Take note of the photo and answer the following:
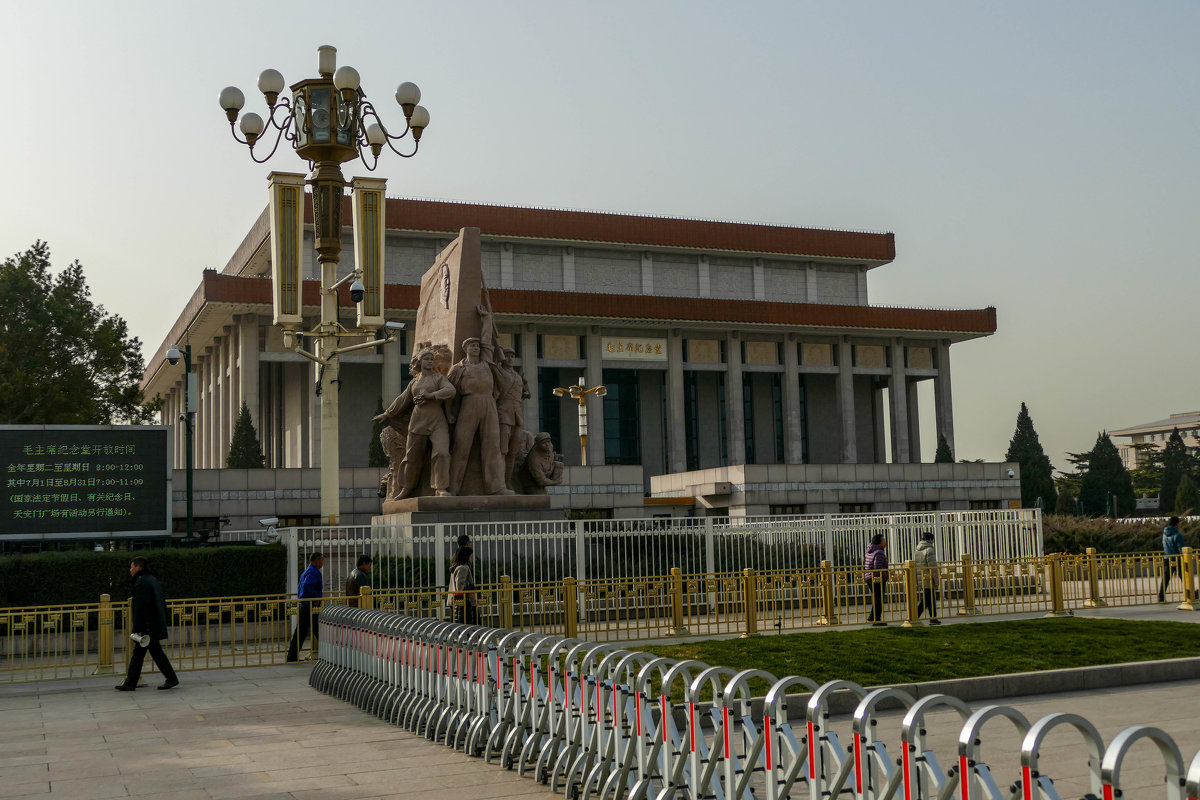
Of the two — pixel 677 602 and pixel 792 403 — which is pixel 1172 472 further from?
pixel 677 602

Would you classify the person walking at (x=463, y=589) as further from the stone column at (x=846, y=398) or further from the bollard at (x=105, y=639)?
the stone column at (x=846, y=398)

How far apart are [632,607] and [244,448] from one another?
3065 centimetres

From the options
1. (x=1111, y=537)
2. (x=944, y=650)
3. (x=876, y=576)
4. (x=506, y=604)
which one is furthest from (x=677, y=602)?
(x=1111, y=537)

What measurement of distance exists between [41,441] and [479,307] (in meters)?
7.16

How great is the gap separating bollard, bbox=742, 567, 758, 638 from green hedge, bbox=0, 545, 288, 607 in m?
7.19

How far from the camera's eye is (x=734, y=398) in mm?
55531

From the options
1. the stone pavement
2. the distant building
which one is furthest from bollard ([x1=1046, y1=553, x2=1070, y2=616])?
the distant building

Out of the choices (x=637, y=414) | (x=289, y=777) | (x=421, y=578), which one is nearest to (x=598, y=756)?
(x=289, y=777)

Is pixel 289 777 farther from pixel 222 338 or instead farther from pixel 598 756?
pixel 222 338

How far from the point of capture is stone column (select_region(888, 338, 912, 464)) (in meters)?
57.6

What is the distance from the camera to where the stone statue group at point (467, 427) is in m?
19.5

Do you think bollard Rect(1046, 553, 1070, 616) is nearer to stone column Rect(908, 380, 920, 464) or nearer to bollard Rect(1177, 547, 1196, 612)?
bollard Rect(1177, 547, 1196, 612)

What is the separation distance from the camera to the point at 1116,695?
1096cm

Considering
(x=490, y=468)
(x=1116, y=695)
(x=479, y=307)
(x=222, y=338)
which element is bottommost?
(x=1116, y=695)
